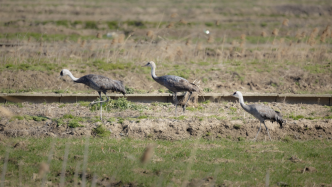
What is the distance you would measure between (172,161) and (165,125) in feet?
8.70

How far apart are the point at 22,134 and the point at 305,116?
953 centimetres

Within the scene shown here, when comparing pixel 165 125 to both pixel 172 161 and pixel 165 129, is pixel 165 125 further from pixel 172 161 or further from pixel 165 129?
pixel 172 161

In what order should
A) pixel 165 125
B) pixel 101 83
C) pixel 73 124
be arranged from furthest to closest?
1. pixel 101 83
2. pixel 165 125
3. pixel 73 124

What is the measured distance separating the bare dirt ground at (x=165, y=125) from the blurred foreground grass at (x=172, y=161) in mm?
471

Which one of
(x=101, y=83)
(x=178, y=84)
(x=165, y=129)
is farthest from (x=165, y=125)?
(x=101, y=83)

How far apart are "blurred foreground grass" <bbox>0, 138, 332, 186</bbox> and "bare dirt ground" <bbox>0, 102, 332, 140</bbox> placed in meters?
0.47

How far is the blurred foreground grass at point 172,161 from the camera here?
845 centimetres

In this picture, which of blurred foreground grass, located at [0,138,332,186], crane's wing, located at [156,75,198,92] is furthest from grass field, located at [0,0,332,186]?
crane's wing, located at [156,75,198,92]

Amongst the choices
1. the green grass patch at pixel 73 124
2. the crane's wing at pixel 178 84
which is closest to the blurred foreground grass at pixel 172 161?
the green grass patch at pixel 73 124

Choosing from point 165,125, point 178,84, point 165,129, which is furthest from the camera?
point 178,84

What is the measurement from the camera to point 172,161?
961 cm

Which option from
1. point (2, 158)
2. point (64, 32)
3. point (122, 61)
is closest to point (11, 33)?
point (64, 32)

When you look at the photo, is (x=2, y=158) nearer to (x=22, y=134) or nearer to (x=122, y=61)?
(x=22, y=134)

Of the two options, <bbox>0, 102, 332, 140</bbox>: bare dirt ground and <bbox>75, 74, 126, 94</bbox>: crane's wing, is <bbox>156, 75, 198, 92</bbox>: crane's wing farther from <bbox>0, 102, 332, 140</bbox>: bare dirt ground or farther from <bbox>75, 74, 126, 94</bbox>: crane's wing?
<bbox>75, 74, 126, 94</bbox>: crane's wing
